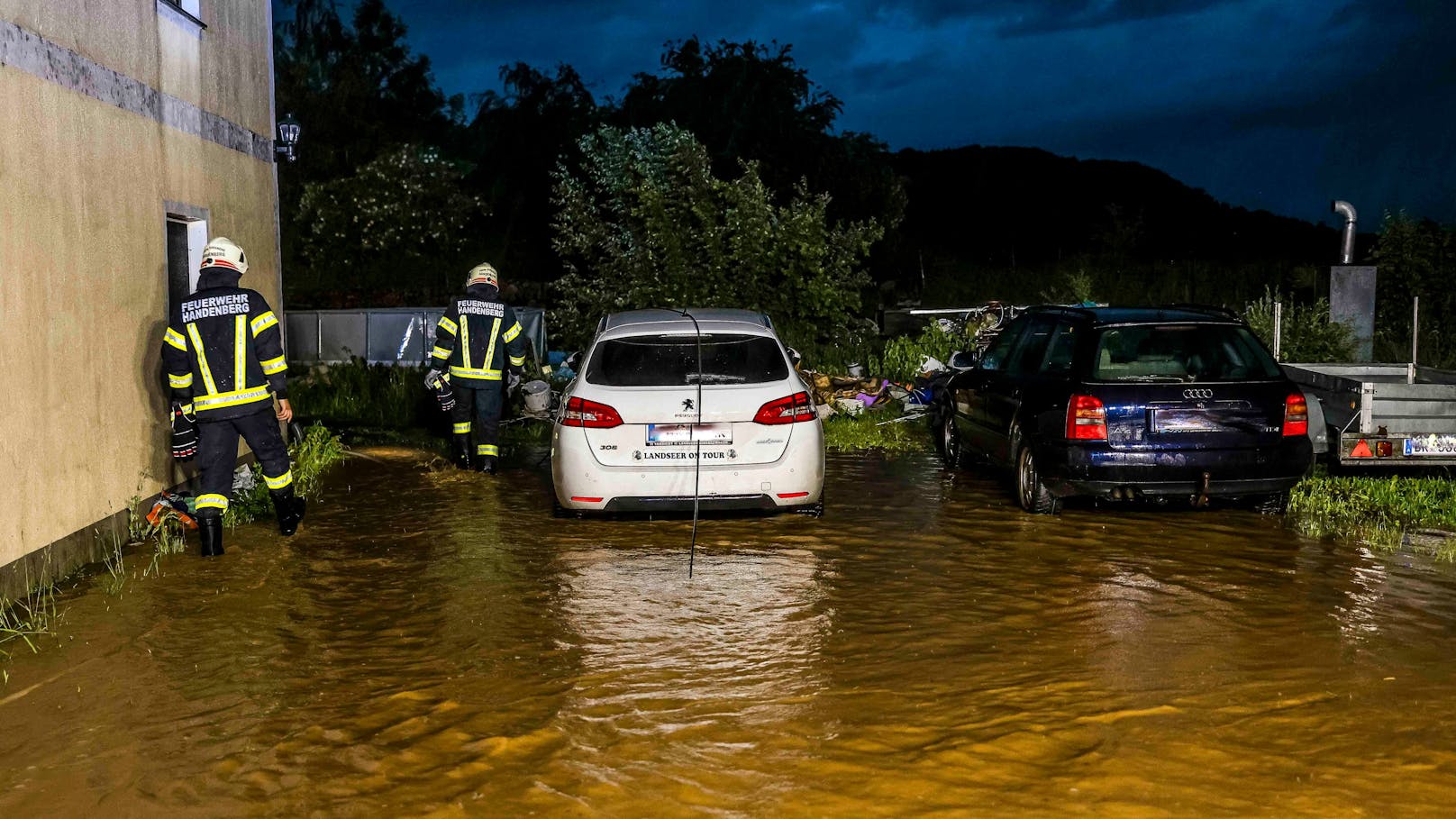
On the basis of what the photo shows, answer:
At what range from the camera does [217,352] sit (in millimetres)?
8562

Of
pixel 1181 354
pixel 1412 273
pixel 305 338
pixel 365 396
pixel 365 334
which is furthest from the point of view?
pixel 305 338

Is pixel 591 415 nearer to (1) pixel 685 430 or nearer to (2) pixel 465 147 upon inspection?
(1) pixel 685 430

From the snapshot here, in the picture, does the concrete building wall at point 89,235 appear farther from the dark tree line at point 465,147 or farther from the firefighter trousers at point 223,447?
the dark tree line at point 465,147

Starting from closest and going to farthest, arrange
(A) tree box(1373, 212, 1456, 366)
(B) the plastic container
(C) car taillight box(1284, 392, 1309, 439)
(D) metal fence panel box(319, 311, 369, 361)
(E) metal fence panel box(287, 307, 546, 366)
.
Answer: (C) car taillight box(1284, 392, 1309, 439)
(B) the plastic container
(A) tree box(1373, 212, 1456, 366)
(E) metal fence panel box(287, 307, 546, 366)
(D) metal fence panel box(319, 311, 369, 361)

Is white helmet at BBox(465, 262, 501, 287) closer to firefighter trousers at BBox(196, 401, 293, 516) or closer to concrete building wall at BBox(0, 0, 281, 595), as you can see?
concrete building wall at BBox(0, 0, 281, 595)

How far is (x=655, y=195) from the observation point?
1970 cm

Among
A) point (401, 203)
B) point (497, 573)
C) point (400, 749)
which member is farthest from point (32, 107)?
point (401, 203)

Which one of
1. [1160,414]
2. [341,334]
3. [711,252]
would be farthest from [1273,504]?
[341,334]

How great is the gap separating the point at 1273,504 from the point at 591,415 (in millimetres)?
5115

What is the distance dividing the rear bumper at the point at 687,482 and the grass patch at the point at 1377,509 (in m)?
3.59

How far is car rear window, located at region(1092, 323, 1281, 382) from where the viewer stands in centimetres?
947

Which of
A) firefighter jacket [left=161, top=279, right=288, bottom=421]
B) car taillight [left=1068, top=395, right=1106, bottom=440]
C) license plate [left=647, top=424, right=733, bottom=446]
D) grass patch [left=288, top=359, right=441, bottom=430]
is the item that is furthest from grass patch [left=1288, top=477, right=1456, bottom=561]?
grass patch [left=288, top=359, right=441, bottom=430]

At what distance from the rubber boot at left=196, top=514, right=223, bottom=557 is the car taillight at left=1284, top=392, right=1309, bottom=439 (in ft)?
23.8

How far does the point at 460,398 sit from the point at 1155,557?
21.7ft
